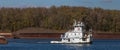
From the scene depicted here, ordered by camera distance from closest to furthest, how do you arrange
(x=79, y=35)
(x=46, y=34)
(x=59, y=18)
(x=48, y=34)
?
(x=79, y=35)
(x=48, y=34)
(x=46, y=34)
(x=59, y=18)

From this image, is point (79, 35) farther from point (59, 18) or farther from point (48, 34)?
point (59, 18)

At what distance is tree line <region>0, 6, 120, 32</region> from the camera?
566ft

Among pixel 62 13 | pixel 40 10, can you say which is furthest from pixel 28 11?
pixel 62 13

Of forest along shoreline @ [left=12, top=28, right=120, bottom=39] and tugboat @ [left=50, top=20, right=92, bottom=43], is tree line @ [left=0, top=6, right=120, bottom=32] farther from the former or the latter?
tugboat @ [left=50, top=20, right=92, bottom=43]

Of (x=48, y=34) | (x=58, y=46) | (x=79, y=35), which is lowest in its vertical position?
(x=48, y=34)

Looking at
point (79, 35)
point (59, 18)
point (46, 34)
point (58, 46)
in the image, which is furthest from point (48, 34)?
point (58, 46)

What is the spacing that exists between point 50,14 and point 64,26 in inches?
478

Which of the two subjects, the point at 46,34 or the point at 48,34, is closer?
the point at 48,34

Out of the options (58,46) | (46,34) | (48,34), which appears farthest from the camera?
(46,34)

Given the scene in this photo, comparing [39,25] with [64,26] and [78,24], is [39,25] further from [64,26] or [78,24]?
[78,24]

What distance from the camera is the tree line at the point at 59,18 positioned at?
173 meters

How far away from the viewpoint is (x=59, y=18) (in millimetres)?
174250

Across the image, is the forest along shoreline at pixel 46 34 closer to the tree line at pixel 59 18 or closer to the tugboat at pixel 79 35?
the tree line at pixel 59 18

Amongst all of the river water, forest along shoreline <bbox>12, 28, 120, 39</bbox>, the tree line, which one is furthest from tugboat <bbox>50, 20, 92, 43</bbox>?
the tree line
